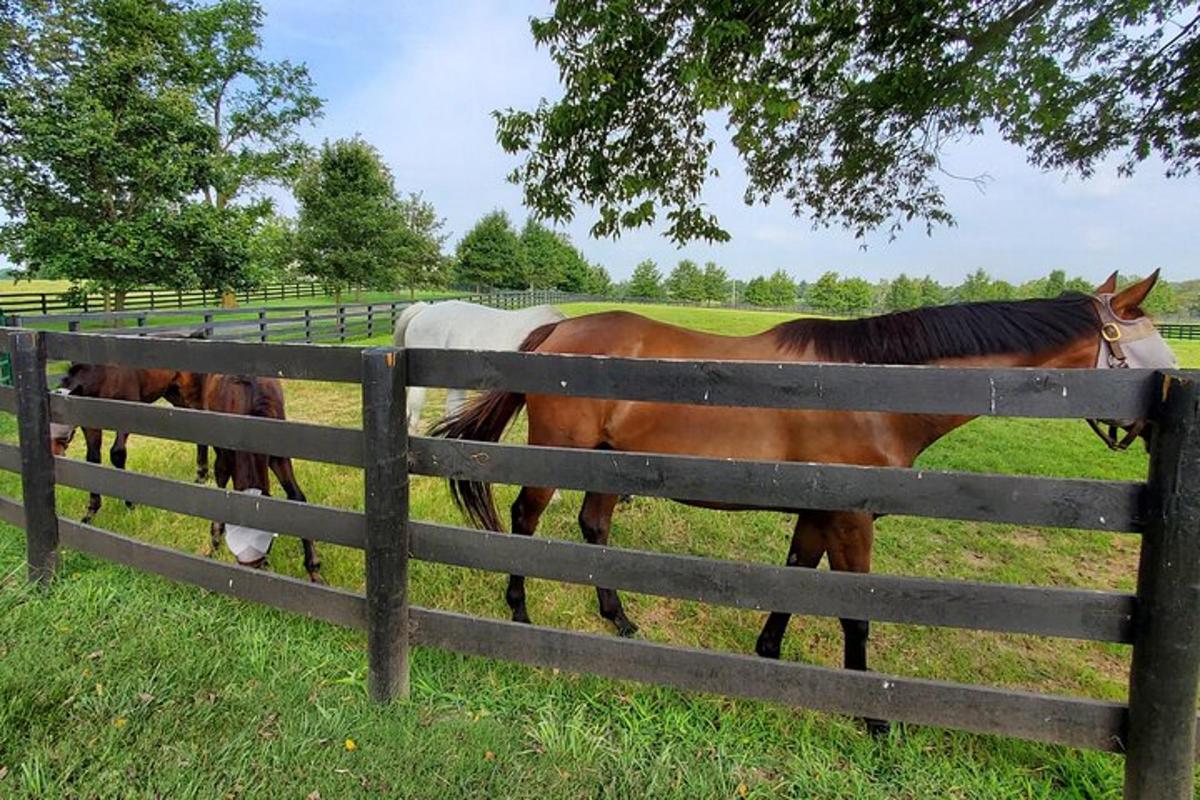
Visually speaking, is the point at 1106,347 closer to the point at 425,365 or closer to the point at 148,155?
the point at 425,365

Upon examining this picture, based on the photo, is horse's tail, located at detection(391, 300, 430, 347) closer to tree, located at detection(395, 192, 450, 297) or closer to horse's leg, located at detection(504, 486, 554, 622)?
horse's leg, located at detection(504, 486, 554, 622)

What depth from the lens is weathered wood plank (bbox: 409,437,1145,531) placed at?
1.76 metres

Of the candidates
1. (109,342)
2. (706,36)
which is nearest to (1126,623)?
(109,342)

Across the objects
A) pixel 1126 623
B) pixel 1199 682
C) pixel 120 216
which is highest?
pixel 120 216

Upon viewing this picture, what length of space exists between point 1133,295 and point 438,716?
323 cm

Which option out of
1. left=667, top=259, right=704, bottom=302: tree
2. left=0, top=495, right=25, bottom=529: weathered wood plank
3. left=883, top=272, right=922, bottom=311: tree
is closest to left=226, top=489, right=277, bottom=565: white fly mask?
left=0, top=495, right=25, bottom=529: weathered wood plank

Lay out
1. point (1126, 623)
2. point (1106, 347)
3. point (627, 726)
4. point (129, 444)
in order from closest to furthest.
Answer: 1. point (1126, 623)
2. point (627, 726)
3. point (1106, 347)
4. point (129, 444)

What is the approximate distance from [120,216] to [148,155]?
152 cm

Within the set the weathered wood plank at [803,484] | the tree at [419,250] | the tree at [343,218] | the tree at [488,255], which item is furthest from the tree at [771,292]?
the weathered wood plank at [803,484]

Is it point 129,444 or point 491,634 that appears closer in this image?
point 491,634

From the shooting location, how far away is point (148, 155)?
548 inches

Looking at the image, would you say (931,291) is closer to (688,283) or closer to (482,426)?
(688,283)

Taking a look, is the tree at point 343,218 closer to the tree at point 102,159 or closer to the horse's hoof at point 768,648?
the tree at point 102,159

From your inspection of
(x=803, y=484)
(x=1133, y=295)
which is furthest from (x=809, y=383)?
(x=1133, y=295)
